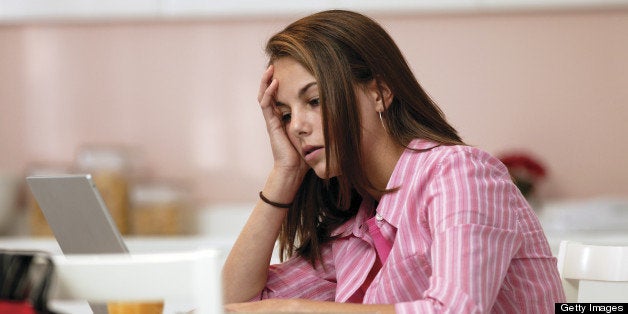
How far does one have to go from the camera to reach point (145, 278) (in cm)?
100

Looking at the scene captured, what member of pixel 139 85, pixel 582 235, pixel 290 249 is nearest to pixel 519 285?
pixel 290 249

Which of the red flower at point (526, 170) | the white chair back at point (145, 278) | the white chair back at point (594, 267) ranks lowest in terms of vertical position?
the red flower at point (526, 170)

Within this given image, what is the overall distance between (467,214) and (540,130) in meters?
2.17

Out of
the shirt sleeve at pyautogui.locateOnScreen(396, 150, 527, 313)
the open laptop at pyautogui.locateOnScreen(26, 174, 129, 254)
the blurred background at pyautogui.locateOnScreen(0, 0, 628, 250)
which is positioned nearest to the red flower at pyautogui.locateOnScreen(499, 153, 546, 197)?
the blurred background at pyautogui.locateOnScreen(0, 0, 628, 250)

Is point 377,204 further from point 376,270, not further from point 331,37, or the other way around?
point 331,37

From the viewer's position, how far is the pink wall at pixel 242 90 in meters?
3.38

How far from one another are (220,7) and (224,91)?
1.07ft

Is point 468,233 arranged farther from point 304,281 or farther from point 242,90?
point 242,90

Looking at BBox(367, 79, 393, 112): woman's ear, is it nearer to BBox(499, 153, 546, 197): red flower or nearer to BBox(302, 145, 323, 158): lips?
BBox(302, 145, 323, 158): lips

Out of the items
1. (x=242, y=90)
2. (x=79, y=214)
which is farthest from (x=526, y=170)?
(x=79, y=214)

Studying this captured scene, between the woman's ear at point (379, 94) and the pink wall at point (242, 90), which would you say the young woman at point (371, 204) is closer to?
the woman's ear at point (379, 94)

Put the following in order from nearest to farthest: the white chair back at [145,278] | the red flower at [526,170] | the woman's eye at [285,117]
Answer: the white chair back at [145,278], the woman's eye at [285,117], the red flower at [526,170]

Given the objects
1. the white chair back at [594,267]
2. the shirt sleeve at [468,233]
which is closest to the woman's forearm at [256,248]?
the shirt sleeve at [468,233]

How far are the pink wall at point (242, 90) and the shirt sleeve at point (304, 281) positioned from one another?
1715 millimetres
